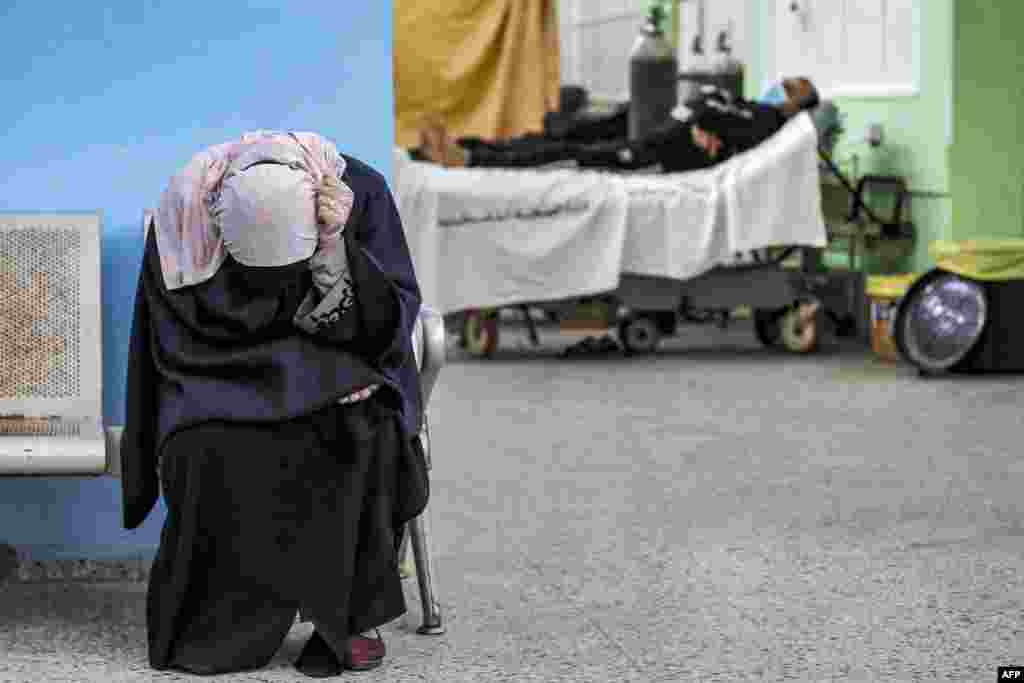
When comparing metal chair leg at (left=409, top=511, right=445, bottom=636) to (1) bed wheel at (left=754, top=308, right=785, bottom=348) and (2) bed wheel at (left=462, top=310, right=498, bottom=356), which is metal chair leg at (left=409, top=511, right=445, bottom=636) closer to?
(2) bed wheel at (left=462, top=310, right=498, bottom=356)

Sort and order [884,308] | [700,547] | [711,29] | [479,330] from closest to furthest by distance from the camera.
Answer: [700,547], [884,308], [479,330], [711,29]

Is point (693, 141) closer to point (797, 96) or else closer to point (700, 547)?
point (797, 96)

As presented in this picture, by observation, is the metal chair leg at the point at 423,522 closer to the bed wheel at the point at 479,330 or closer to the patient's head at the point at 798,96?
the bed wheel at the point at 479,330

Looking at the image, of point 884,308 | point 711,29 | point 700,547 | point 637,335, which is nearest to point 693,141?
point 637,335

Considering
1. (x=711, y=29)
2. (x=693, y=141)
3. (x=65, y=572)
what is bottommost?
(x=65, y=572)

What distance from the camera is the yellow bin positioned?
29.0 ft

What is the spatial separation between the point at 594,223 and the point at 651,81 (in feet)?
8.56

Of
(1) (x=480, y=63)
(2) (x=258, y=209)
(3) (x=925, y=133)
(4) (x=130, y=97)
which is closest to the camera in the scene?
(2) (x=258, y=209)

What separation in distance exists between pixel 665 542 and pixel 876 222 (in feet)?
17.0

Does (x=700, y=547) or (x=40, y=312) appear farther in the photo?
(x=700, y=547)

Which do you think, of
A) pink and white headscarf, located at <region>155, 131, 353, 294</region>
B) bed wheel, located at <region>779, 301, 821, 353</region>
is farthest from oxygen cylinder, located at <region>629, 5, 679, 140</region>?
pink and white headscarf, located at <region>155, 131, 353, 294</region>

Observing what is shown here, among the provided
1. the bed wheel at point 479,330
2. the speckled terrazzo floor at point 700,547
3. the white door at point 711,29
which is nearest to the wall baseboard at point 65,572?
the speckled terrazzo floor at point 700,547

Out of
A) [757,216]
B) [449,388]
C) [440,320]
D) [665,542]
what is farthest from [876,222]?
[440,320]

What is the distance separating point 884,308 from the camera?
9.00 metres
